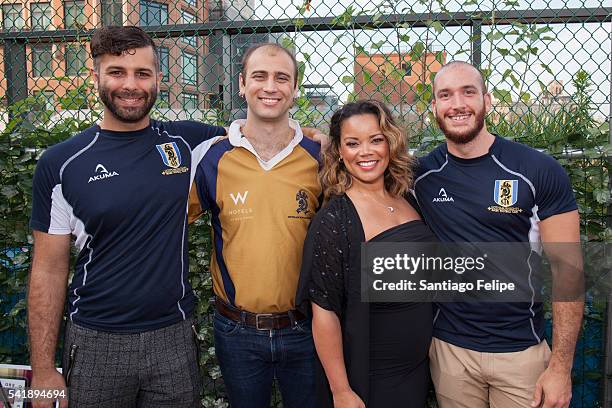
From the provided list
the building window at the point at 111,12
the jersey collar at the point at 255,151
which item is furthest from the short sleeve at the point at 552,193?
the building window at the point at 111,12

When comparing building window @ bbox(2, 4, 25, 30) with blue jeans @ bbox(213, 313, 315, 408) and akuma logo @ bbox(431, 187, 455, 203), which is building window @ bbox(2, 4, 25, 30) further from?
akuma logo @ bbox(431, 187, 455, 203)

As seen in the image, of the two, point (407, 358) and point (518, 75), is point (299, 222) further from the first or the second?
point (518, 75)

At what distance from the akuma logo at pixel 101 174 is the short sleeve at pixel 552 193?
1.80 m

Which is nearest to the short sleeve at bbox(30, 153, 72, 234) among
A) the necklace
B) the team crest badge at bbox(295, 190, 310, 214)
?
the team crest badge at bbox(295, 190, 310, 214)

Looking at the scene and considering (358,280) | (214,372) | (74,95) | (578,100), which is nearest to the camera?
(358,280)

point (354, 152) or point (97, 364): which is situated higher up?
point (354, 152)

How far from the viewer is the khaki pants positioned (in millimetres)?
2391

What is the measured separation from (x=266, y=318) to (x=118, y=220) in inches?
30.6

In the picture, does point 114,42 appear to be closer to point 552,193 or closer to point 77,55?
point 77,55

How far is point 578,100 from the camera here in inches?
122

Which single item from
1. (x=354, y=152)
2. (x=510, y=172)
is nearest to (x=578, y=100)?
(x=510, y=172)

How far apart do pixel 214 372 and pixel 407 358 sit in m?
1.41

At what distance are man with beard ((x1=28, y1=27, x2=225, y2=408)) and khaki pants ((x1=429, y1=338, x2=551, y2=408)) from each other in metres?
1.19

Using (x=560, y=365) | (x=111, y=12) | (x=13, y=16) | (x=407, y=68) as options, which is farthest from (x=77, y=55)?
(x=560, y=365)
